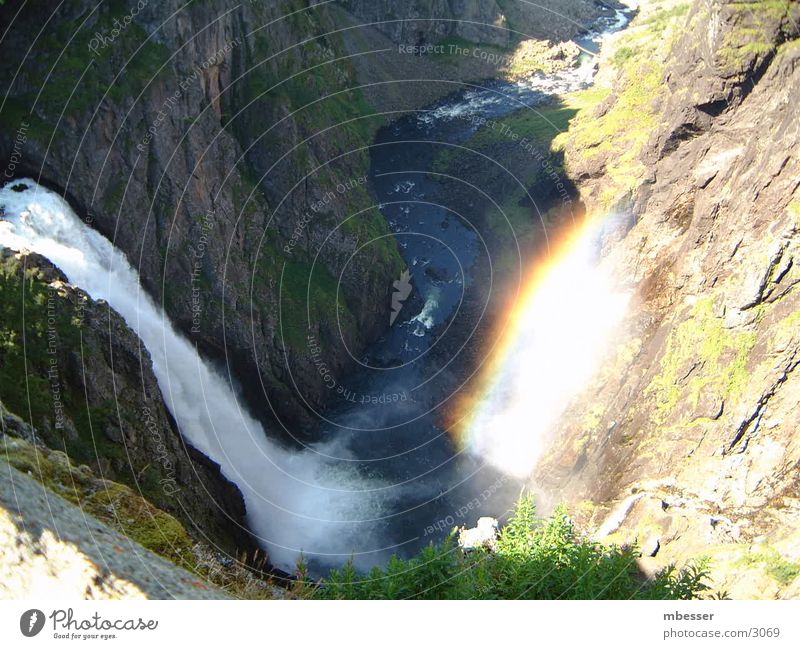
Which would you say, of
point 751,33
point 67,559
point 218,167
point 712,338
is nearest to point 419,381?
point 218,167

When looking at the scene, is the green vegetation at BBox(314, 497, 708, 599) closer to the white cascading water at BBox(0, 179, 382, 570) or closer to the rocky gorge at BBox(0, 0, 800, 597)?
the rocky gorge at BBox(0, 0, 800, 597)

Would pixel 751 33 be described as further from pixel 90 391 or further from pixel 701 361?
pixel 90 391

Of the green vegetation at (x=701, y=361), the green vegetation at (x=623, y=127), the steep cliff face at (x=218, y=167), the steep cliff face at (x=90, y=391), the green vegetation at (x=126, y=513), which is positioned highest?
the green vegetation at (x=623, y=127)

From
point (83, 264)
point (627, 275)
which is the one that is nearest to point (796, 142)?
point (627, 275)

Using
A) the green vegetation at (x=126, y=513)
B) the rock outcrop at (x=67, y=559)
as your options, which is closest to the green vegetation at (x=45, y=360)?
the green vegetation at (x=126, y=513)

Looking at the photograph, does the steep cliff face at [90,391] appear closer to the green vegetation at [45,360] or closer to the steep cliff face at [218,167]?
the green vegetation at [45,360]

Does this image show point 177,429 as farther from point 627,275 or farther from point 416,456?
point 627,275
